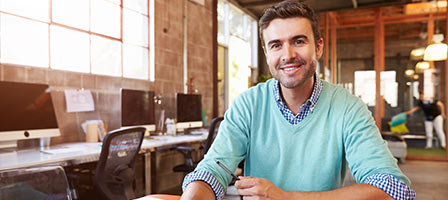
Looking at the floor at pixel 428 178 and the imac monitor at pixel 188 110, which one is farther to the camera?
the imac monitor at pixel 188 110

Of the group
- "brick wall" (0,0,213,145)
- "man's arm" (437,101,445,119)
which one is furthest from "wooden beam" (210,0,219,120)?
"man's arm" (437,101,445,119)

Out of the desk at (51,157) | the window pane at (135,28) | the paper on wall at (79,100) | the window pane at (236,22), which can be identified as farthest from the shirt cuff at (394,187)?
the window pane at (236,22)

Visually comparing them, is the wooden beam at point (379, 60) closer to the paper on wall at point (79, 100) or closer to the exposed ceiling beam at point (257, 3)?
the exposed ceiling beam at point (257, 3)

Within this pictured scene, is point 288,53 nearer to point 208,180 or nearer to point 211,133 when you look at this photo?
point 208,180

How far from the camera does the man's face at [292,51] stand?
3.89ft

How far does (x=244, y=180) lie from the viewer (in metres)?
1.07

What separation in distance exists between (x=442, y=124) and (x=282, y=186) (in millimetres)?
7042

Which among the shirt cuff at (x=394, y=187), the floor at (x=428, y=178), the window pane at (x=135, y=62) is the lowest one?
the floor at (x=428, y=178)

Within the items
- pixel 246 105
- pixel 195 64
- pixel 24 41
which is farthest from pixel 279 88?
pixel 195 64

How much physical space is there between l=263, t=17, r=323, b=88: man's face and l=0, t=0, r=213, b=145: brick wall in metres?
2.59

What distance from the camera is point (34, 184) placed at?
1099 mm

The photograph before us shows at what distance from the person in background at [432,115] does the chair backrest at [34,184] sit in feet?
24.4

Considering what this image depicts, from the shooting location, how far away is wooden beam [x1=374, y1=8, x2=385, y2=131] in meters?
7.17

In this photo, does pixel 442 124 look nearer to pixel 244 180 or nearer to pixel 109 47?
pixel 109 47
